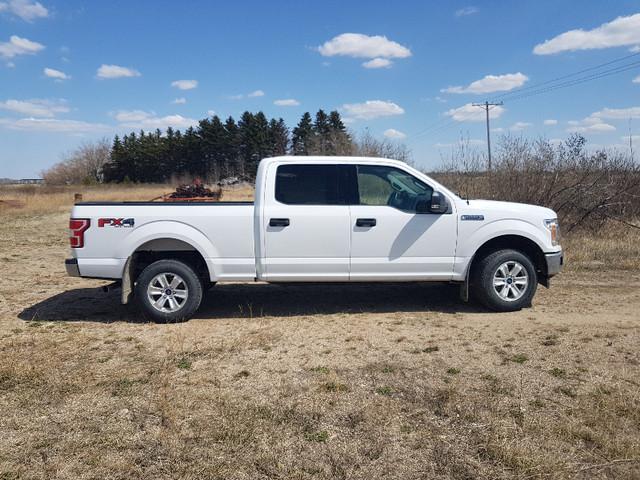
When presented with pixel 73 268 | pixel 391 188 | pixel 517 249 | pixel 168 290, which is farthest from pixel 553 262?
pixel 73 268

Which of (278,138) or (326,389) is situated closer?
(326,389)

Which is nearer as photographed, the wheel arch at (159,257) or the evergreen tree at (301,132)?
the wheel arch at (159,257)

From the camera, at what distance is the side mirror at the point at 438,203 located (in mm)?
6176

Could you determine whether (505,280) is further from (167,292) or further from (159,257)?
(159,257)

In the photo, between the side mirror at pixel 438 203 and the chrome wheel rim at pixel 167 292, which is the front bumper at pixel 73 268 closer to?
the chrome wheel rim at pixel 167 292

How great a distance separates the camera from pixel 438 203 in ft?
20.3

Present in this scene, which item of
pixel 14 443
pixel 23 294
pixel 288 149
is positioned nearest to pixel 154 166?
pixel 288 149

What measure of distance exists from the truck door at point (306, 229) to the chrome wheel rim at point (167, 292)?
1.03 metres

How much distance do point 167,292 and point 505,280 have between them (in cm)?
436

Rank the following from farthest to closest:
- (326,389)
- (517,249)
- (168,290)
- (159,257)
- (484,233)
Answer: (517,249) < (159,257) < (484,233) < (168,290) < (326,389)

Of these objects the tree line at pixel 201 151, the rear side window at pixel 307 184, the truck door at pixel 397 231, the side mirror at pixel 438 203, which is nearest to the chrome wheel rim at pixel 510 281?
the truck door at pixel 397 231

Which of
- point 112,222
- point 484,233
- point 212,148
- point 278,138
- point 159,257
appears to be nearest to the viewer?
point 112,222

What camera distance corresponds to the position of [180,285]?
6309 millimetres

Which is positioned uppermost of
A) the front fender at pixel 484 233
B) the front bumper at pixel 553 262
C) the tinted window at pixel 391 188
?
the tinted window at pixel 391 188
